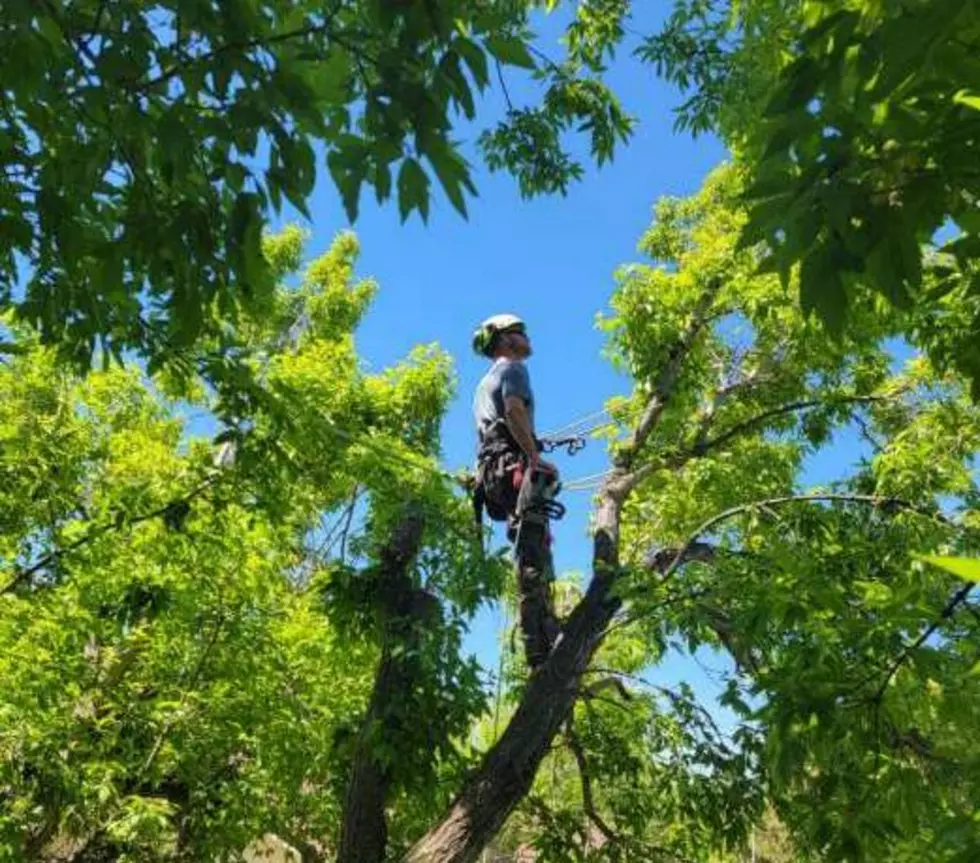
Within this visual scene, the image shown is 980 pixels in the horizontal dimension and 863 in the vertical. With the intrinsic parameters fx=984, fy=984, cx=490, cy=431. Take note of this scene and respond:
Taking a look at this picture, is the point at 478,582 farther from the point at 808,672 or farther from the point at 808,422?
the point at 808,422

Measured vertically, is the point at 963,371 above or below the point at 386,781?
above

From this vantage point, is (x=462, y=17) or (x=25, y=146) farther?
(x=25, y=146)

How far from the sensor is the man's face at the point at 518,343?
17.8 feet

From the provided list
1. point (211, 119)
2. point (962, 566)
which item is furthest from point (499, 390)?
point (962, 566)

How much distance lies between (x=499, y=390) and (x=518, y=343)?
36cm

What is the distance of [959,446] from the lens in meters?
5.99

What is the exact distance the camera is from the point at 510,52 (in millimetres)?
1765

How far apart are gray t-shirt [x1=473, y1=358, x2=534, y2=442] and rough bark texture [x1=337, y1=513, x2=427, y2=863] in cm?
83

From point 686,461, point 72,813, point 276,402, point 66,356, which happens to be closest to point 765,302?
point 686,461

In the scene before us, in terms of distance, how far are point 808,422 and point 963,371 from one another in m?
5.25

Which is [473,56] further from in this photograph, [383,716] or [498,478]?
[498,478]

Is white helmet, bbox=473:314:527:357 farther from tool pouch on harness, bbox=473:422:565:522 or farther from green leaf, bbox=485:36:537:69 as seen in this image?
green leaf, bbox=485:36:537:69

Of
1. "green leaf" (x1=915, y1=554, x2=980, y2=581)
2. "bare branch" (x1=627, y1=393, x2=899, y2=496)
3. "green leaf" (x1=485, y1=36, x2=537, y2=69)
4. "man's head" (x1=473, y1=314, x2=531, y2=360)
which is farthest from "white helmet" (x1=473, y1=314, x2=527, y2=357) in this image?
"green leaf" (x1=915, y1=554, x2=980, y2=581)

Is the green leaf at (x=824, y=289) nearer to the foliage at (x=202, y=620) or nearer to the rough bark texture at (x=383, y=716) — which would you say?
the foliage at (x=202, y=620)
